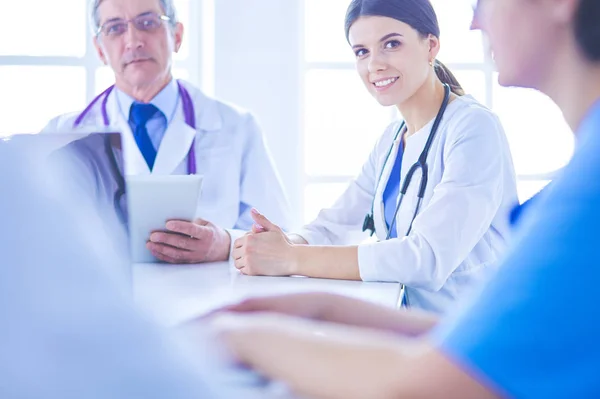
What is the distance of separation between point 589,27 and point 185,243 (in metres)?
1.11

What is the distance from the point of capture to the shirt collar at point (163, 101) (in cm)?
224

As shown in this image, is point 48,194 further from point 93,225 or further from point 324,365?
point 324,365

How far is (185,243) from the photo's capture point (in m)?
1.51

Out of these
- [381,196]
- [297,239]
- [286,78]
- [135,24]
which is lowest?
[297,239]

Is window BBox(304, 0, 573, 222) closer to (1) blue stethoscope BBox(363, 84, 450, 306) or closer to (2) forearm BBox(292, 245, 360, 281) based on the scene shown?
(1) blue stethoscope BBox(363, 84, 450, 306)

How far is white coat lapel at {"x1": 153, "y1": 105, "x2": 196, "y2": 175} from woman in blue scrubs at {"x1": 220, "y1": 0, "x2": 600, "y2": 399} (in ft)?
5.14

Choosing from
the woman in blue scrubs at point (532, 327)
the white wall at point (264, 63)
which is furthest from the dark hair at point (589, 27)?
the white wall at point (264, 63)

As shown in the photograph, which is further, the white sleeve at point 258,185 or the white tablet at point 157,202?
the white sleeve at point 258,185

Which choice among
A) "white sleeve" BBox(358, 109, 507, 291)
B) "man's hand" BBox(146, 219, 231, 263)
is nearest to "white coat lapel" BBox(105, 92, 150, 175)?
"man's hand" BBox(146, 219, 231, 263)

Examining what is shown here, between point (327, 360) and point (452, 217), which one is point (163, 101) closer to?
point (452, 217)

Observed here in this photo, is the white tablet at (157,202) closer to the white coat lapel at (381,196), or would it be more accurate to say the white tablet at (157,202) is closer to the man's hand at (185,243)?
the man's hand at (185,243)

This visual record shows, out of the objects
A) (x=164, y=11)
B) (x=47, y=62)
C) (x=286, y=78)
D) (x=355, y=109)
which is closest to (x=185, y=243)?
(x=164, y=11)

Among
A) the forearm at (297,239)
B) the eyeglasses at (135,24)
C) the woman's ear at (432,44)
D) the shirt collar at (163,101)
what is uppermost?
the eyeglasses at (135,24)

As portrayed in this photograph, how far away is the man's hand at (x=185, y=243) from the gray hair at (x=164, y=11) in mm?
990
